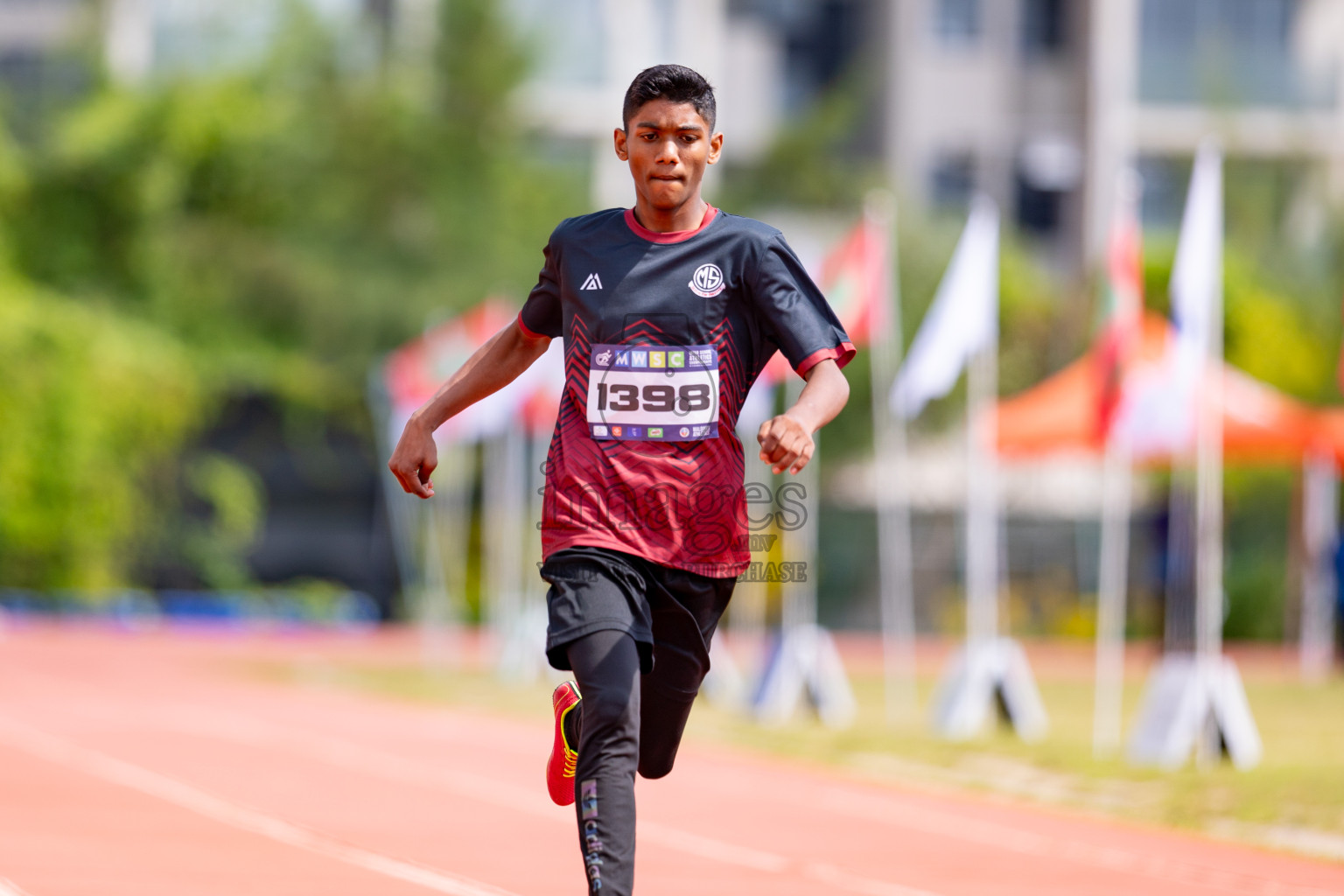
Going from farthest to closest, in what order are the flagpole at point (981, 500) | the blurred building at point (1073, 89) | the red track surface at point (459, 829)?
1. the blurred building at point (1073, 89)
2. the flagpole at point (981, 500)
3. the red track surface at point (459, 829)

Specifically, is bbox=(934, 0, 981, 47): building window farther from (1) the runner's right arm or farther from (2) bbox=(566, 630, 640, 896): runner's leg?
(2) bbox=(566, 630, 640, 896): runner's leg

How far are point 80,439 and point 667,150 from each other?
26204 mm

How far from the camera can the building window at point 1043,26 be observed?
4472cm

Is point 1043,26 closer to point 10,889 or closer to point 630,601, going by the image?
point 10,889

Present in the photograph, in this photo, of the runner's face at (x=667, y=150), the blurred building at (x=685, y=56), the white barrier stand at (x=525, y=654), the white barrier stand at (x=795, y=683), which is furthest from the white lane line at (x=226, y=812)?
the blurred building at (x=685, y=56)

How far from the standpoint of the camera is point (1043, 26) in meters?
44.9

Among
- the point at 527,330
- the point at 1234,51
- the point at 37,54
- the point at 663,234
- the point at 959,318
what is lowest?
the point at 527,330

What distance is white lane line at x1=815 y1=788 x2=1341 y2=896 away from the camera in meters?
7.91

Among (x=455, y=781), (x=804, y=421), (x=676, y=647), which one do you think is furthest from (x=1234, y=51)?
(x=804, y=421)

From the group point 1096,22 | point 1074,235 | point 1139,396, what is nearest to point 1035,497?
point 1074,235

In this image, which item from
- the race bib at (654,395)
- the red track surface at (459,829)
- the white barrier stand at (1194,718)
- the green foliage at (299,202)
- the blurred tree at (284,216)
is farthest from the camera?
the green foliage at (299,202)

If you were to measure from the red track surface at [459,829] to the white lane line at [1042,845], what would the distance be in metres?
0.02

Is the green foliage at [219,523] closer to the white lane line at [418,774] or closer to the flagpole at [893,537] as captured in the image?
the flagpole at [893,537]

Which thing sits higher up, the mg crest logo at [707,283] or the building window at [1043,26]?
the building window at [1043,26]
